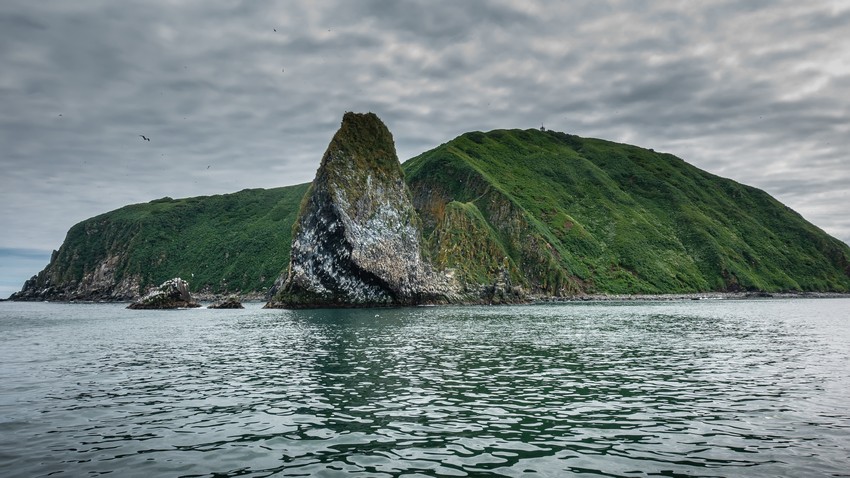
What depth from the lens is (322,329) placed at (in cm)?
6475

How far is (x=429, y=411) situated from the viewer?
2162 centimetres

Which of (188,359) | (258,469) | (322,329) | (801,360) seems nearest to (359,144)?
(322,329)

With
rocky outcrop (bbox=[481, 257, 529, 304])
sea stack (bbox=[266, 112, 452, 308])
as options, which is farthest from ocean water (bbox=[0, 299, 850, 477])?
rocky outcrop (bbox=[481, 257, 529, 304])

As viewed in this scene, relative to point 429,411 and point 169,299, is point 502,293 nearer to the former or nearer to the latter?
point 169,299

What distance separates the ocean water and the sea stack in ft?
266

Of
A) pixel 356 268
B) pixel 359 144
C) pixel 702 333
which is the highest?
pixel 359 144

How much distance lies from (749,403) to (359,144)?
12913 cm

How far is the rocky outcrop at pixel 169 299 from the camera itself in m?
138

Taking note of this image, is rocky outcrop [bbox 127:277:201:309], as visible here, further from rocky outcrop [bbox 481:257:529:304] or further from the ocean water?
the ocean water

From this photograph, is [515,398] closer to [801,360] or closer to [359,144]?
[801,360]

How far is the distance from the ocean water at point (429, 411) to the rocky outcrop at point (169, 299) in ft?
328

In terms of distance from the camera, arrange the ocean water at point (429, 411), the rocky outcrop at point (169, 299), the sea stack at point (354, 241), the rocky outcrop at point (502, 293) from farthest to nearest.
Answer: the rocky outcrop at point (502, 293) < the rocky outcrop at point (169, 299) < the sea stack at point (354, 241) < the ocean water at point (429, 411)

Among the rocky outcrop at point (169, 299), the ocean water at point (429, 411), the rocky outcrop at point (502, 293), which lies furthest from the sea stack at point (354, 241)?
the ocean water at point (429, 411)

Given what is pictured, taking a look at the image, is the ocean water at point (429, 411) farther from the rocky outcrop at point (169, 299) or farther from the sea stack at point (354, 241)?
the rocky outcrop at point (169, 299)
